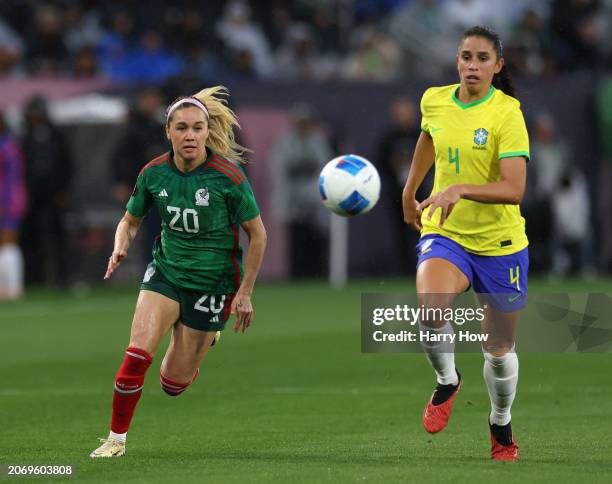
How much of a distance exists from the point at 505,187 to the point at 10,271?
13.3m

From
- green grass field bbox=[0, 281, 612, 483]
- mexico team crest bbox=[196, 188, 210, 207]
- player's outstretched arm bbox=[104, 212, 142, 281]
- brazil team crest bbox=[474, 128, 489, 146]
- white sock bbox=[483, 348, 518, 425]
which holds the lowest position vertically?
green grass field bbox=[0, 281, 612, 483]

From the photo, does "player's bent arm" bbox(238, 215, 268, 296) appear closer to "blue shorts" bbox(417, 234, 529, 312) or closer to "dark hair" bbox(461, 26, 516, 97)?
"blue shorts" bbox(417, 234, 529, 312)

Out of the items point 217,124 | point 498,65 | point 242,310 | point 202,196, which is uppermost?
point 498,65

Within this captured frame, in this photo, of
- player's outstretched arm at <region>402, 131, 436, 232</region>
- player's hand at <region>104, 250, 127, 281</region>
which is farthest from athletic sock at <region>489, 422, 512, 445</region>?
player's hand at <region>104, 250, 127, 281</region>

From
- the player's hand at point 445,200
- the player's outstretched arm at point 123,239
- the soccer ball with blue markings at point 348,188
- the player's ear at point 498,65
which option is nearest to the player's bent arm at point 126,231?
the player's outstretched arm at point 123,239

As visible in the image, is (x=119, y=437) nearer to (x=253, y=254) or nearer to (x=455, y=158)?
(x=253, y=254)

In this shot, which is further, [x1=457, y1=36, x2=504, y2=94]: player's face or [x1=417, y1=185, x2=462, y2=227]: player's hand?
[x1=457, y1=36, x2=504, y2=94]: player's face

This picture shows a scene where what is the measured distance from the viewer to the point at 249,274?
8711 mm

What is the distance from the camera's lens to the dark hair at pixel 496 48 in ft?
28.2

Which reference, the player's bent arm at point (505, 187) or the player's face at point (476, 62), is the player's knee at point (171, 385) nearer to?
the player's bent arm at point (505, 187)

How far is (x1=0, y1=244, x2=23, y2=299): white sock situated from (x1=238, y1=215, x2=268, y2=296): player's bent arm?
11907mm

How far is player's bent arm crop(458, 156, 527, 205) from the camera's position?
8109mm

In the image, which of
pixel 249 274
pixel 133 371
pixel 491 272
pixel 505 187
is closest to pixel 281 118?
pixel 249 274

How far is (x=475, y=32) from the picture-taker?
28.3 ft
